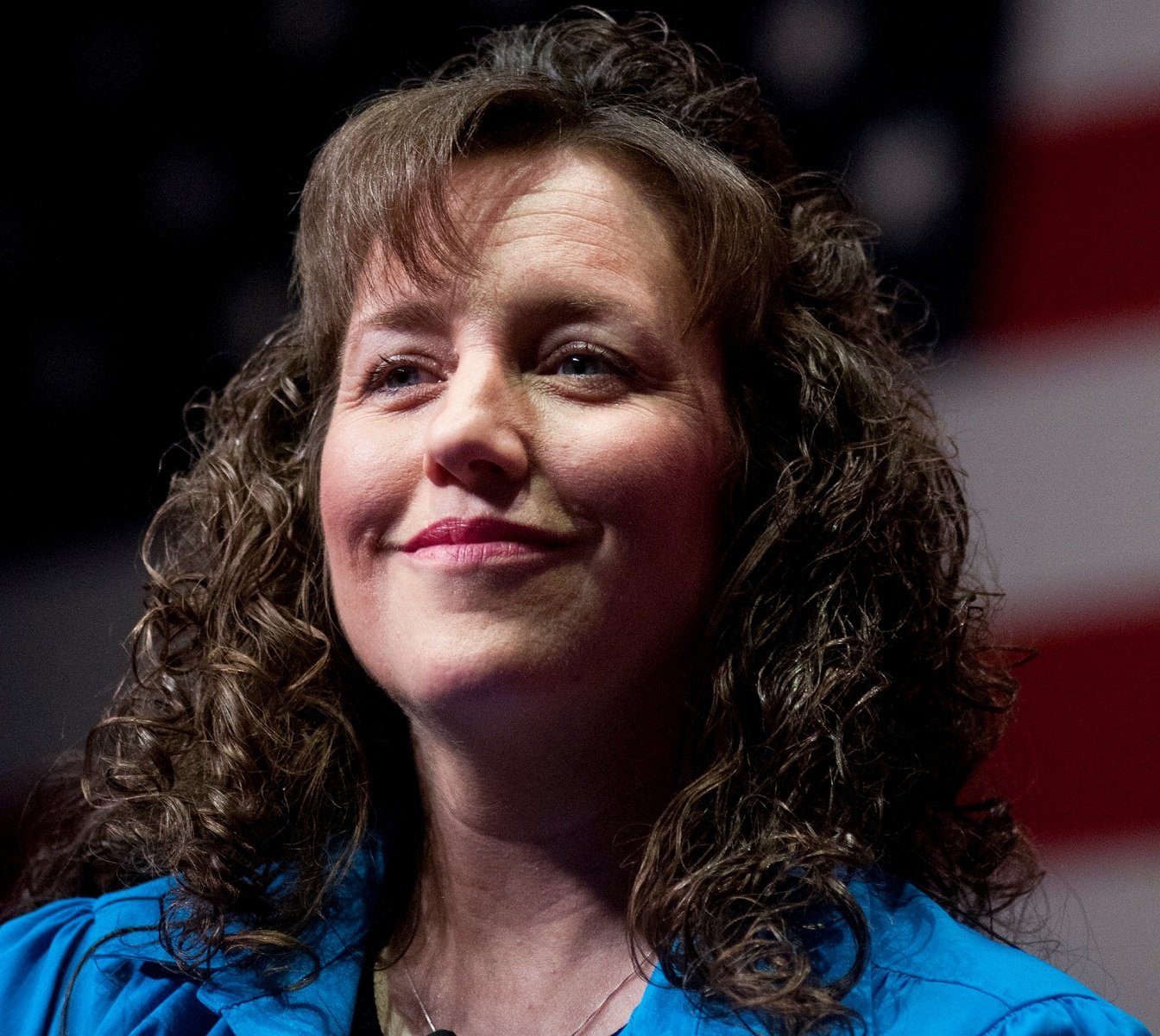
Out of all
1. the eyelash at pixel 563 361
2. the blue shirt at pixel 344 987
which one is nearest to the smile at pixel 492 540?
the eyelash at pixel 563 361

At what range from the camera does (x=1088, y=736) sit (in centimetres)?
196

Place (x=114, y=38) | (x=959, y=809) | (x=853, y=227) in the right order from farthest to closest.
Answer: (x=114, y=38) < (x=853, y=227) < (x=959, y=809)

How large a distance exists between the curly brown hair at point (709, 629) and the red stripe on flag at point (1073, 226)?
0.59 meters

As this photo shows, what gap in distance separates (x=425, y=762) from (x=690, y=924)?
0.30 metres

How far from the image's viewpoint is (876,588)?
129 cm

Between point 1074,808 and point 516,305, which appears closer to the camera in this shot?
point 516,305

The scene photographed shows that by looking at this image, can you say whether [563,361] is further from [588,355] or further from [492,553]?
[492,553]

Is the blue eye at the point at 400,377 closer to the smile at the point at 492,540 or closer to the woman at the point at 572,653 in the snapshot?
the woman at the point at 572,653

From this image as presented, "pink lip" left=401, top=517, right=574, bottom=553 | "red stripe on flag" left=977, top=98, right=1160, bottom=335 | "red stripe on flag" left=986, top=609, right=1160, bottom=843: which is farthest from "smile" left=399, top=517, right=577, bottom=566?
"red stripe on flag" left=977, top=98, right=1160, bottom=335

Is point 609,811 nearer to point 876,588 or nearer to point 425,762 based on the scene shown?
point 425,762

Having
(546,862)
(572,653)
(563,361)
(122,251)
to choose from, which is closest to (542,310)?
(563,361)

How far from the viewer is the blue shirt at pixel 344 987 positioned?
1.11 m

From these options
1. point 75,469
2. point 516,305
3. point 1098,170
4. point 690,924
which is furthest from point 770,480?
point 75,469

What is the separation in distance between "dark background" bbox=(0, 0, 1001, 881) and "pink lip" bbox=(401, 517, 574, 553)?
1.13 m
